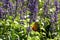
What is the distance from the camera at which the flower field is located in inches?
173

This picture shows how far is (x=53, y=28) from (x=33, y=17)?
56cm

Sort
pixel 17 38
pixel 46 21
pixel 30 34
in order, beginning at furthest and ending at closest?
pixel 46 21 → pixel 30 34 → pixel 17 38

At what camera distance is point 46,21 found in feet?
16.6

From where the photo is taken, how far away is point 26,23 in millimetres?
4770

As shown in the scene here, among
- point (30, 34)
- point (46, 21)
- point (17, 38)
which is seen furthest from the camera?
point (46, 21)

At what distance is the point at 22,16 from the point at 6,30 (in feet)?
1.80

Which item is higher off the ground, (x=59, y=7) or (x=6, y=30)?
(x=59, y=7)

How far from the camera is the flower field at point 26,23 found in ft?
14.4

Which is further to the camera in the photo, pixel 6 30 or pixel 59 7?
pixel 59 7

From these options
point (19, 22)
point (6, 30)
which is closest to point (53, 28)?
point (19, 22)

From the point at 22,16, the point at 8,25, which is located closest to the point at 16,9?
the point at 22,16

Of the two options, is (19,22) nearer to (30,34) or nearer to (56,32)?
(30,34)

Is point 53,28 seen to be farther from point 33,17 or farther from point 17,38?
point 17,38

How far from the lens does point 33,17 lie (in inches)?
180
